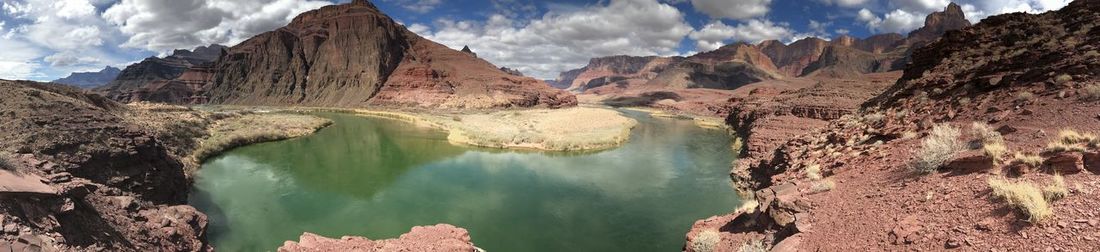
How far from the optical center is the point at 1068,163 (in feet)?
27.8

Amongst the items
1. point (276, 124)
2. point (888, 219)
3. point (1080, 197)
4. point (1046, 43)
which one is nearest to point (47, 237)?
point (888, 219)

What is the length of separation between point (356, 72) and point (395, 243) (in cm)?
13303

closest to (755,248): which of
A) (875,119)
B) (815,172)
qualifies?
(815,172)

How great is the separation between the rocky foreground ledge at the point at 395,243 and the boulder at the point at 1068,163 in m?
11.9

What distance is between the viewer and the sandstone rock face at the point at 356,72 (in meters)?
122

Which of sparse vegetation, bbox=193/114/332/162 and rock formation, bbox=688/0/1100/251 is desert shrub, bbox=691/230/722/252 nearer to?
rock formation, bbox=688/0/1100/251

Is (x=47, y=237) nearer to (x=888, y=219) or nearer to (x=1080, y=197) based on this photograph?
(x=888, y=219)

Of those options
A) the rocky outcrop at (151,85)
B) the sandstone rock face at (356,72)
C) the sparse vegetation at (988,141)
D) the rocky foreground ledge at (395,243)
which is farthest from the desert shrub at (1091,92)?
the rocky outcrop at (151,85)

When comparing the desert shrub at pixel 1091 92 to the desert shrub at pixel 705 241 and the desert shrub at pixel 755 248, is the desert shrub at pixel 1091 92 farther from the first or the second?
the desert shrub at pixel 705 241

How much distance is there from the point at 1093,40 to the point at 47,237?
28.9 m

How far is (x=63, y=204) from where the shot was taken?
1084 cm

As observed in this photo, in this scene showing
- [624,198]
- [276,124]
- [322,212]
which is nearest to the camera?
[322,212]

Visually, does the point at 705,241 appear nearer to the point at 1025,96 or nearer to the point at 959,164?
the point at 959,164

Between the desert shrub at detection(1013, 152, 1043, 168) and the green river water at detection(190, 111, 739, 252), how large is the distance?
9.16 meters
